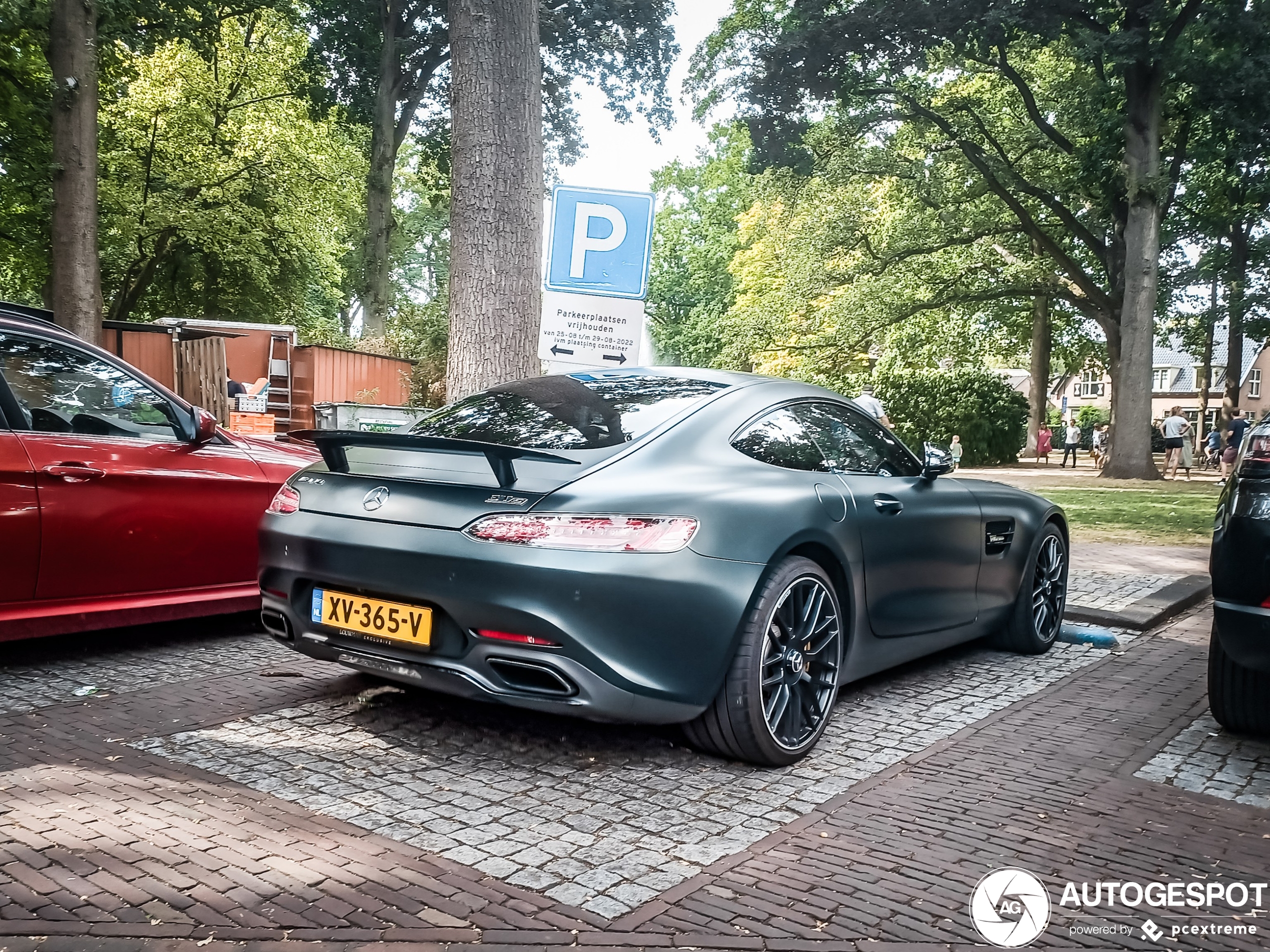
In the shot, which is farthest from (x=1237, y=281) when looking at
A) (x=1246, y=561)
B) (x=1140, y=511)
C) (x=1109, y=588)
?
(x=1246, y=561)

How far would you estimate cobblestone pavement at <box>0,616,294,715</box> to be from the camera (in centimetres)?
469

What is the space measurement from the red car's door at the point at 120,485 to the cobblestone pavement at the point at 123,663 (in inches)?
14.1

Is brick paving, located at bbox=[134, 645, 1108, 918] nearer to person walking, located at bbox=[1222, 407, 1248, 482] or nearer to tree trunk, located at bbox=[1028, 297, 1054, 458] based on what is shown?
person walking, located at bbox=[1222, 407, 1248, 482]

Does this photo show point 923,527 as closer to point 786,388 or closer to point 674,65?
point 786,388

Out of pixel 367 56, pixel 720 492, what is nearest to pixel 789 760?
pixel 720 492

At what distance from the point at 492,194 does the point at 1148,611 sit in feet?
16.7

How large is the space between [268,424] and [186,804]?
40.4ft

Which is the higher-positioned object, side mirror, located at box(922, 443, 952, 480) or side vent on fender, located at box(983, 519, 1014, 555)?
side mirror, located at box(922, 443, 952, 480)

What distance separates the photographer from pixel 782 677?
3.89 meters

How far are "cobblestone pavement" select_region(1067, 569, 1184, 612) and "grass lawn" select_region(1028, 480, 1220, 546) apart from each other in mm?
923

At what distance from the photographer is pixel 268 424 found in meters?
15.0

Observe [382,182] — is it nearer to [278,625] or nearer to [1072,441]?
[278,625]

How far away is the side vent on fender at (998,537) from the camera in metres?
5.36

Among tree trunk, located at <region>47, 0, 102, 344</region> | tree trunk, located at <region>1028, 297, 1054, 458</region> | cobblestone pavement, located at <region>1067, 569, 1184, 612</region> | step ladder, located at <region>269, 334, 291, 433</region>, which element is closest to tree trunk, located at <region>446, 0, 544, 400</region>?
cobblestone pavement, located at <region>1067, 569, 1184, 612</region>
